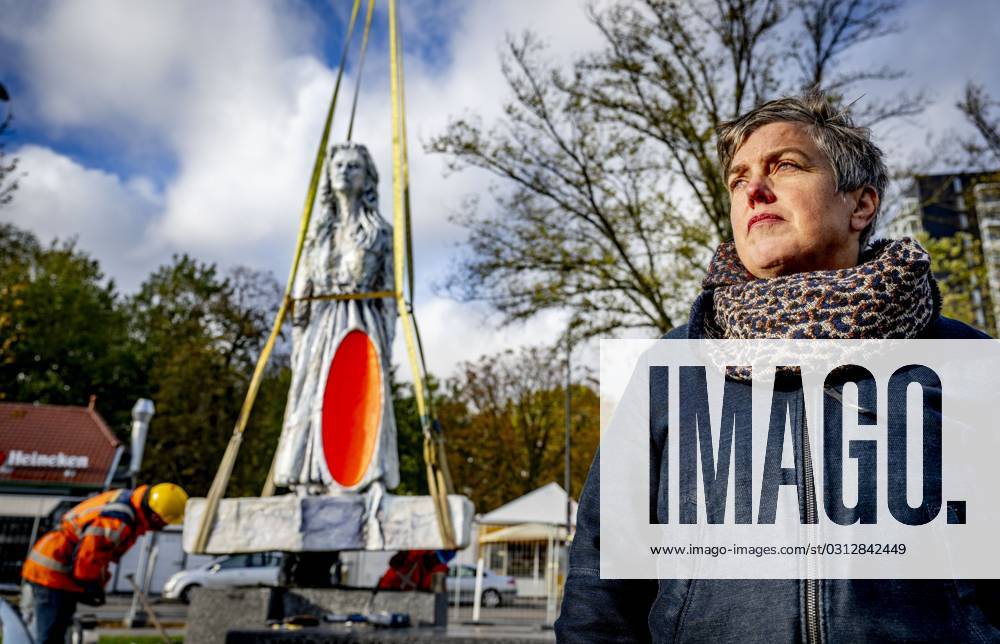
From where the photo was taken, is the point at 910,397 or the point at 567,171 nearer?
the point at 910,397

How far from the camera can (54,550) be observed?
6.23 meters

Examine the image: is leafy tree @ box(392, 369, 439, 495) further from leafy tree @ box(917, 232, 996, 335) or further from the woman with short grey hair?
the woman with short grey hair

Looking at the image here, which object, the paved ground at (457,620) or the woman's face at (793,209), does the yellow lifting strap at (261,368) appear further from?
the woman's face at (793,209)

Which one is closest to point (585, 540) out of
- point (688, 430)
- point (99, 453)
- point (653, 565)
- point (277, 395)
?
point (653, 565)

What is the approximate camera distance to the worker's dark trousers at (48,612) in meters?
6.13

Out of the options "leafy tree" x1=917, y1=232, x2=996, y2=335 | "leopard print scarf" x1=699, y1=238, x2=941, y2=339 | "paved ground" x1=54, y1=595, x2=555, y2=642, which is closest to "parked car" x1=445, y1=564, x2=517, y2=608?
"paved ground" x1=54, y1=595, x2=555, y2=642

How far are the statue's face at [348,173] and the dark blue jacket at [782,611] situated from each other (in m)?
5.79

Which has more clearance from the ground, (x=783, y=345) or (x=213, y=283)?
(x=213, y=283)

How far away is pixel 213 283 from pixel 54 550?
107 feet

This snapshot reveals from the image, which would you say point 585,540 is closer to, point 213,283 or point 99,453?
point 99,453

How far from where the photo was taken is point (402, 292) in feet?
22.2

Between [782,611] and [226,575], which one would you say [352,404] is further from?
[226,575]

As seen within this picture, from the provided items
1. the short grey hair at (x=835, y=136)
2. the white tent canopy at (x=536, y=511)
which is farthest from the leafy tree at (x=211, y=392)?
the short grey hair at (x=835, y=136)

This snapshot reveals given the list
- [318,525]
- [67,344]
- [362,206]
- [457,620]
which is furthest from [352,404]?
[67,344]
